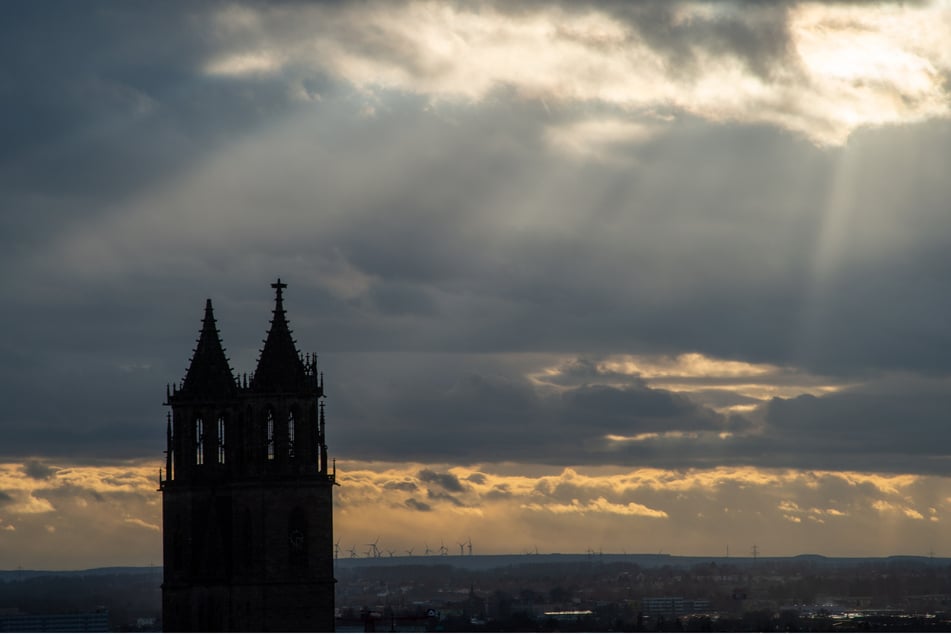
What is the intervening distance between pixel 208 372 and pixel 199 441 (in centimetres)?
439

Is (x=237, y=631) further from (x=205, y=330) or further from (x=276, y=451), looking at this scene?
(x=205, y=330)

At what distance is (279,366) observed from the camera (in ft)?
430

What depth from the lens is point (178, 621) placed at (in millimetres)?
133750

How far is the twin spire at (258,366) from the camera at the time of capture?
130750 millimetres

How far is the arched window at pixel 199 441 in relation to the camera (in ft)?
441

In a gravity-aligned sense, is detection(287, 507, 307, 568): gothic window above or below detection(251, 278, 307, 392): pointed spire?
below

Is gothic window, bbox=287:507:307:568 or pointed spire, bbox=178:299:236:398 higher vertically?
pointed spire, bbox=178:299:236:398

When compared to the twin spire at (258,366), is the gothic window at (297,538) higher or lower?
lower

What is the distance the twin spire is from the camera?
131 m

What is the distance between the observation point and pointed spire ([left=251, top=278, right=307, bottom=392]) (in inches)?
5143

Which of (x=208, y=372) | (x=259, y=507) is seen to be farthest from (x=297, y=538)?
(x=208, y=372)

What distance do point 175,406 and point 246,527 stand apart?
9.67 m

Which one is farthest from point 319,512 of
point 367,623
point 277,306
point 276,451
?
point 367,623

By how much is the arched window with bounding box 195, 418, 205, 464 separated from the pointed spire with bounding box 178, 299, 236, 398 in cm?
175
